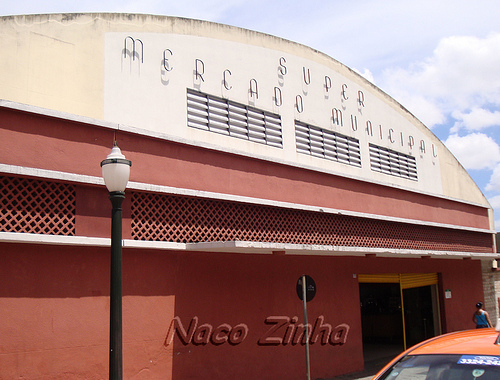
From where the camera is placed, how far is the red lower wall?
7336 millimetres

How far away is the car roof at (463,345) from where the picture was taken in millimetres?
4281

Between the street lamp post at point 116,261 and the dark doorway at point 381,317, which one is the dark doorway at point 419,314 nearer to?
the dark doorway at point 381,317

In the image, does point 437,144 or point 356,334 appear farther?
point 437,144

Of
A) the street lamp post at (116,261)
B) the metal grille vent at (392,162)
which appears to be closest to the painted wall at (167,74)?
the metal grille vent at (392,162)

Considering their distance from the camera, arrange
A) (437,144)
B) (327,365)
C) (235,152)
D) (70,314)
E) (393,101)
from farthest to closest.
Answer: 1. (437,144)
2. (393,101)
3. (327,365)
4. (235,152)
5. (70,314)

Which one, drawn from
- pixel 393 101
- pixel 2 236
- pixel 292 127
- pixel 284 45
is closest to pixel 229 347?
pixel 2 236

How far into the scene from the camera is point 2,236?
6.96 metres

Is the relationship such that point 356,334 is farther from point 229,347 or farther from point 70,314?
point 70,314

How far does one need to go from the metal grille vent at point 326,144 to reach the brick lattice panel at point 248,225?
1901mm

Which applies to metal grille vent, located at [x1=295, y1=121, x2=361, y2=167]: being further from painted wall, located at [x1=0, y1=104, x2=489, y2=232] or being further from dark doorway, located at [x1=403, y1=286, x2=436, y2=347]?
dark doorway, located at [x1=403, y1=286, x2=436, y2=347]

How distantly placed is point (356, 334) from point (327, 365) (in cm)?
132

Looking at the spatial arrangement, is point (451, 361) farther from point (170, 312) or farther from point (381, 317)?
point (381, 317)

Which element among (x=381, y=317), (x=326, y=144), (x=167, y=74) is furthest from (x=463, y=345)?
(x=381, y=317)

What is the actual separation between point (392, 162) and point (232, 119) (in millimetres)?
6364
